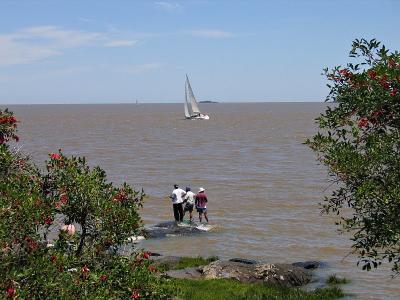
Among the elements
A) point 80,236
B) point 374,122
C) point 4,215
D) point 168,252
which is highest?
point 374,122

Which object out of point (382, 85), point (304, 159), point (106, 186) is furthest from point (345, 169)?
point (304, 159)

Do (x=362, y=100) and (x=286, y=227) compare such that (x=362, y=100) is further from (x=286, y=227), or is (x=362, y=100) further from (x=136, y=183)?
(x=136, y=183)

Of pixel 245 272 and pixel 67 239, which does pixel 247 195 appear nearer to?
pixel 245 272

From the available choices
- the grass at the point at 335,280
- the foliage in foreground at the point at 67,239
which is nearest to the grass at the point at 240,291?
the grass at the point at 335,280

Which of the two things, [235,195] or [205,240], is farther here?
[235,195]

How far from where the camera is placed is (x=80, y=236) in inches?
307

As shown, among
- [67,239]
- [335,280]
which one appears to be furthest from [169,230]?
[67,239]

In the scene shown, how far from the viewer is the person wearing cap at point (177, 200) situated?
92.1 feet

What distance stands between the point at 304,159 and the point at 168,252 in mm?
37414

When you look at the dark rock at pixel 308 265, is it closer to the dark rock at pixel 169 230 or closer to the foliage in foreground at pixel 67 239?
the dark rock at pixel 169 230

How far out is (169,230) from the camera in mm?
27875

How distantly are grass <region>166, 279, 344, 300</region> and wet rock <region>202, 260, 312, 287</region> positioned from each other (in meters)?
0.66

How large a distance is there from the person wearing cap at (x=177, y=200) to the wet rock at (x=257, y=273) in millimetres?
7837

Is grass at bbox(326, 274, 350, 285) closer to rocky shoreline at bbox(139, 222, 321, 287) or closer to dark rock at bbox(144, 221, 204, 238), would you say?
rocky shoreline at bbox(139, 222, 321, 287)
